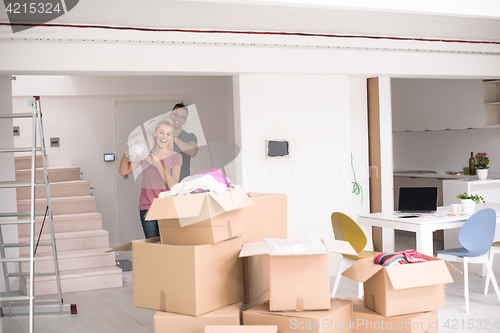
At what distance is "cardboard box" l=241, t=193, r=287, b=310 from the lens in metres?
2.83

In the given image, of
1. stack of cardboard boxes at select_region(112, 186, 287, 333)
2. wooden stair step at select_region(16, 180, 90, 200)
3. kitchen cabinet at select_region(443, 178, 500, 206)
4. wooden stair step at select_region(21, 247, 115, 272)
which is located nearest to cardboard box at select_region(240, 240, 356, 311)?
stack of cardboard boxes at select_region(112, 186, 287, 333)

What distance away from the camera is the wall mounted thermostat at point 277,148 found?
4.73m

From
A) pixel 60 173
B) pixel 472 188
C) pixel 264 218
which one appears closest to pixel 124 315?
pixel 264 218

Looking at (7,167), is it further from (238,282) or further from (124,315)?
(238,282)

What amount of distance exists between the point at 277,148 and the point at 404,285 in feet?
7.86

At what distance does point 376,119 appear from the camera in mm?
5398

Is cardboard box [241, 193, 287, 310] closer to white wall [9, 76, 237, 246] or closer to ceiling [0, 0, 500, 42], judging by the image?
ceiling [0, 0, 500, 42]

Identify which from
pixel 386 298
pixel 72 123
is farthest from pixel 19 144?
pixel 386 298

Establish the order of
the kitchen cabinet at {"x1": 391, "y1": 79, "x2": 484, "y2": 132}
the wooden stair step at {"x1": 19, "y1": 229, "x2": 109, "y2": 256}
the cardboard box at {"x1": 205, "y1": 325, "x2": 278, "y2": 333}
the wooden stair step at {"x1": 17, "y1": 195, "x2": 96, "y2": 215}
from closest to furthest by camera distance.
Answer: the cardboard box at {"x1": 205, "y1": 325, "x2": 278, "y2": 333} → the wooden stair step at {"x1": 19, "y1": 229, "x2": 109, "y2": 256} → the wooden stair step at {"x1": 17, "y1": 195, "x2": 96, "y2": 215} → the kitchen cabinet at {"x1": 391, "y1": 79, "x2": 484, "y2": 132}

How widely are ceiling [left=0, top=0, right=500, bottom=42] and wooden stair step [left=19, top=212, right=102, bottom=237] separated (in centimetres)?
236

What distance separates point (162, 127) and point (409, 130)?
5336mm

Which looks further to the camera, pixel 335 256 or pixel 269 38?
pixel 335 256

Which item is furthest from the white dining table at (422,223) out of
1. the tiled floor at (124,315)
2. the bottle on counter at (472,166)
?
the bottle on counter at (472,166)

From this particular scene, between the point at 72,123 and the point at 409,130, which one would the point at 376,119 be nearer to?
the point at 409,130
